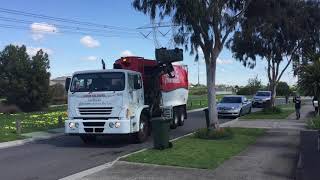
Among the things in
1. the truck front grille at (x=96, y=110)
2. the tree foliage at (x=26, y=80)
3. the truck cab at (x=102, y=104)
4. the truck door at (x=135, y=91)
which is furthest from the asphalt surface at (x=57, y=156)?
the tree foliage at (x=26, y=80)

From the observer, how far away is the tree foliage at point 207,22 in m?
18.1

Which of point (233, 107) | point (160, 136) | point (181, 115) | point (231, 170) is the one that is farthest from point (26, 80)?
point (231, 170)

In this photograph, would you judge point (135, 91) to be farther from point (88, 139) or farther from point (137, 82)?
point (88, 139)

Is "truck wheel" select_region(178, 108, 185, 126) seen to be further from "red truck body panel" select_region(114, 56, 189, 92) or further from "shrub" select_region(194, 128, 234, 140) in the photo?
"shrub" select_region(194, 128, 234, 140)

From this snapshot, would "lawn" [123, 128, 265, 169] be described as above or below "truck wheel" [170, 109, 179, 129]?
below

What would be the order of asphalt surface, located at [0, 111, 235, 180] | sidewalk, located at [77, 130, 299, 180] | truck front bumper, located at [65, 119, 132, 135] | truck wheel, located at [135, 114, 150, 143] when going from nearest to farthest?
1. sidewalk, located at [77, 130, 299, 180]
2. asphalt surface, located at [0, 111, 235, 180]
3. truck front bumper, located at [65, 119, 132, 135]
4. truck wheel, located at [135, 114, 150, 143]

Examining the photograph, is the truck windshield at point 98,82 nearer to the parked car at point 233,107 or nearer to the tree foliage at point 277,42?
the tree foliage at point 277,42

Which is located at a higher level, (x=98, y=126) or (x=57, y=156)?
(x=98, y=126)

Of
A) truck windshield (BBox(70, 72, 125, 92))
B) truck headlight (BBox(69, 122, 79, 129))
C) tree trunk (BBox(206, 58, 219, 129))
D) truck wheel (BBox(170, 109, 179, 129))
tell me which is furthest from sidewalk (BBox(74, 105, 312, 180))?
truck wheel (BBox(170, 109, 179, 129))

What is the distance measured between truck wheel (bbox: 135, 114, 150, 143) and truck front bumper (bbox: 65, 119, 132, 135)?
1209mm

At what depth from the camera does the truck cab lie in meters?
17.5

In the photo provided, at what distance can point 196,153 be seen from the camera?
14336mm

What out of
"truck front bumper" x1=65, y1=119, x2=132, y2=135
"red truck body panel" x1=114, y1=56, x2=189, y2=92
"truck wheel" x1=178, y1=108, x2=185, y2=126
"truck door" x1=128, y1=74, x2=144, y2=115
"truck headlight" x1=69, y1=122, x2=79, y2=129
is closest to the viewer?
"truck front bumper" x1=65, y1=119, x2=132, y2=135

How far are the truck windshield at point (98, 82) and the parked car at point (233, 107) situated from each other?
57.2ft
